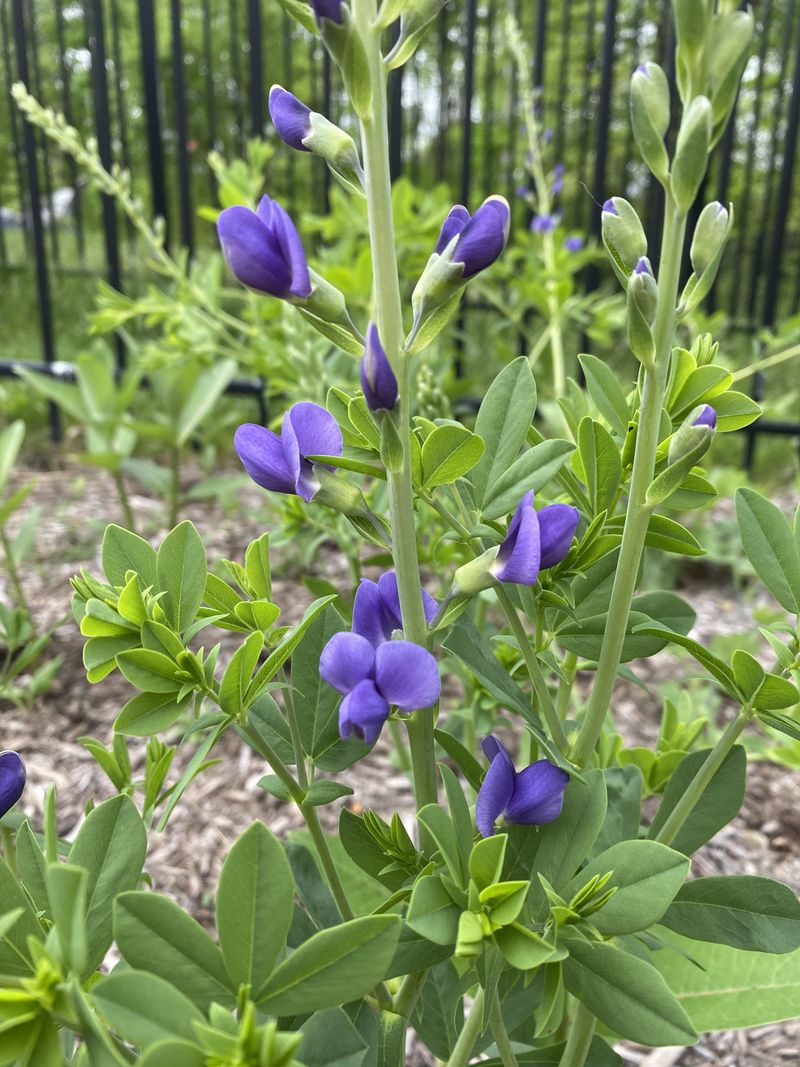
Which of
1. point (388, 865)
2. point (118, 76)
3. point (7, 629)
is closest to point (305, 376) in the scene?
point (7, 629)

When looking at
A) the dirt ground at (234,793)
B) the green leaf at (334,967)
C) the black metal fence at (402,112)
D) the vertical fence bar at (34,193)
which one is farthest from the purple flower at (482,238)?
the vertical fence bar at (34,193)

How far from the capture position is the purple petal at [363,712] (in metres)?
0.43

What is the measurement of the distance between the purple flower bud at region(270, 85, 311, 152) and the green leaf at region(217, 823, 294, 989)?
38cm

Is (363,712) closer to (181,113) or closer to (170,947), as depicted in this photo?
(170,947)

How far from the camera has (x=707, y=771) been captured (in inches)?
21.4

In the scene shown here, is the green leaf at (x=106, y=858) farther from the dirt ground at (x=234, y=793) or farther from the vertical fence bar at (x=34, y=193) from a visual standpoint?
the vertical fence bar at (x=34, y=193)

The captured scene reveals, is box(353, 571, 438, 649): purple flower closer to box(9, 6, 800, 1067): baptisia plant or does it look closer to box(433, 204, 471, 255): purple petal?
box(9, 6, 800, 1067): baptisia plant

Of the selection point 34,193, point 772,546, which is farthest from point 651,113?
point 34,193

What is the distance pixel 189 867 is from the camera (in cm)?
121

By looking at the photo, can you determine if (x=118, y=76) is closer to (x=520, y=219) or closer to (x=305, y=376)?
(x=520, y=219)

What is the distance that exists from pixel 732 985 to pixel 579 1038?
34 cm

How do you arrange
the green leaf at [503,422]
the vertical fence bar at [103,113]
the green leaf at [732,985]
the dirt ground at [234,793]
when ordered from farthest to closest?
1. the vertical fence bar at [103,113]
2. the dirt ground at [234,793]
3. the green leaf at [732,985]
4. the green leaf at [503,422]

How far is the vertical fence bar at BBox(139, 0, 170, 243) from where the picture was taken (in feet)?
9.07

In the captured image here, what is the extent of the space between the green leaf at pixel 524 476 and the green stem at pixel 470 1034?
279 mm
